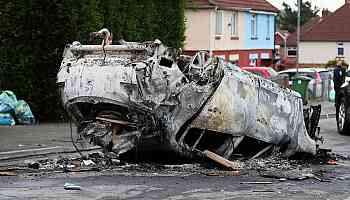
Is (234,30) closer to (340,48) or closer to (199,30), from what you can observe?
(199,30)

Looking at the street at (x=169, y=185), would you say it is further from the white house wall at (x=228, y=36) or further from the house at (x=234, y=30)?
the white house wall at (x=228, y=36)

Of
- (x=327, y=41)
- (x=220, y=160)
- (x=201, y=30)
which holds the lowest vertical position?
(x=220, y=160)

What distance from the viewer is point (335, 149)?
1505cm

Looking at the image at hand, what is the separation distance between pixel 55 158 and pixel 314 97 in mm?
21255

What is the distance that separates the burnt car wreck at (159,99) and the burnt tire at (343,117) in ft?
23.0

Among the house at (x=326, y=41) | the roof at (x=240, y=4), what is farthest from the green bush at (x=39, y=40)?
the house at (x=326, y=41)

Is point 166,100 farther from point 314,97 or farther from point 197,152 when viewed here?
point 314,97

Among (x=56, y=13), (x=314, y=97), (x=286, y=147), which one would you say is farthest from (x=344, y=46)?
(x=286, y=147)

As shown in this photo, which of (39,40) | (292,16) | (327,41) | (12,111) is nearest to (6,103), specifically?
(12,111)

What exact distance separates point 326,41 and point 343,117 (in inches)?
2271

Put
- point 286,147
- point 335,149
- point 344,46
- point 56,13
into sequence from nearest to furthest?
point 286,147 < point 335,149 < point 56,13 < point 344,46

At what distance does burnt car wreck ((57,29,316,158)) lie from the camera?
1027cm

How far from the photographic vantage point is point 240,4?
44281 mm

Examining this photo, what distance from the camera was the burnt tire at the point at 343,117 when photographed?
1817 cm
